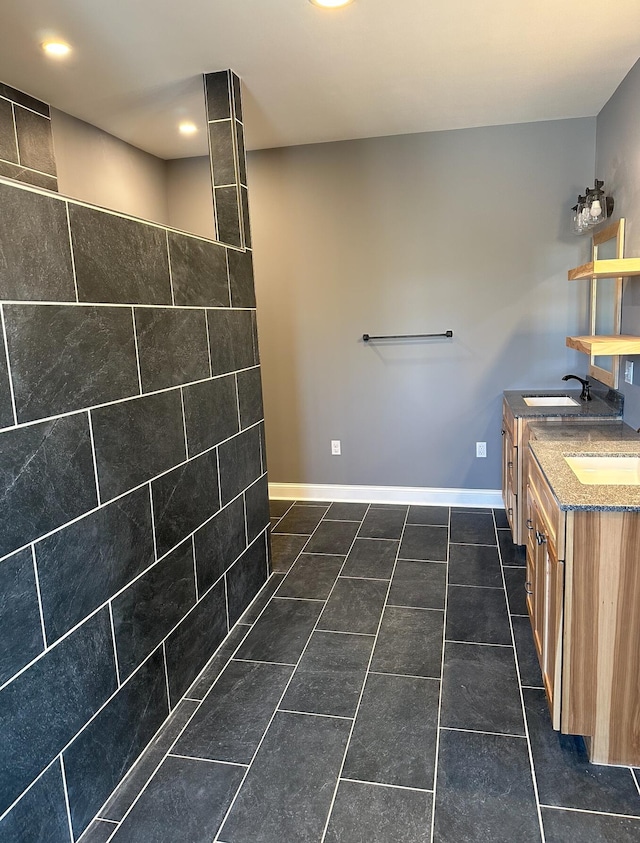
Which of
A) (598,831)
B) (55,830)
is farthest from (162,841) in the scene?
(598,831)

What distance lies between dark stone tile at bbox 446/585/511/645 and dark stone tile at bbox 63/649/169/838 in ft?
3.90

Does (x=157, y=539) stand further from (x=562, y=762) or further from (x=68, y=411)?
(x=562, y=762)

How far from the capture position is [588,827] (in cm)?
146

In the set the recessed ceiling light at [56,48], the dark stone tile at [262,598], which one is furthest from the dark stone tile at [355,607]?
the recessed ceiling light at [56,48]

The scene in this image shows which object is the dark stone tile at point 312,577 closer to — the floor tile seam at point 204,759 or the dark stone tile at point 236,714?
the dark stone tile at point 236,714

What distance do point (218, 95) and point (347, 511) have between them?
2.53m

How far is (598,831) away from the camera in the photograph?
1444 millimetres

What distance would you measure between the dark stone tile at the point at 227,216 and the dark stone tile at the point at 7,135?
2.81 feet

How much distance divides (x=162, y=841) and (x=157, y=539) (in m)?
0.81

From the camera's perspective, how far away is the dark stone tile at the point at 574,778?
1529mm

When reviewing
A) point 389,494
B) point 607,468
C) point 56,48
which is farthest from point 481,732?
point 56,48

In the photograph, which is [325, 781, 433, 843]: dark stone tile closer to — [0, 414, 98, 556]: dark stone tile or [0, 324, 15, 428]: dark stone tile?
[0, 414, 98, 556]: dark stone tile

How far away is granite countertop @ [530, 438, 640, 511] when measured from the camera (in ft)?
4.99

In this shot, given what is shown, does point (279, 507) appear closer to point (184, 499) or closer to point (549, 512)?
point (184, 499)
